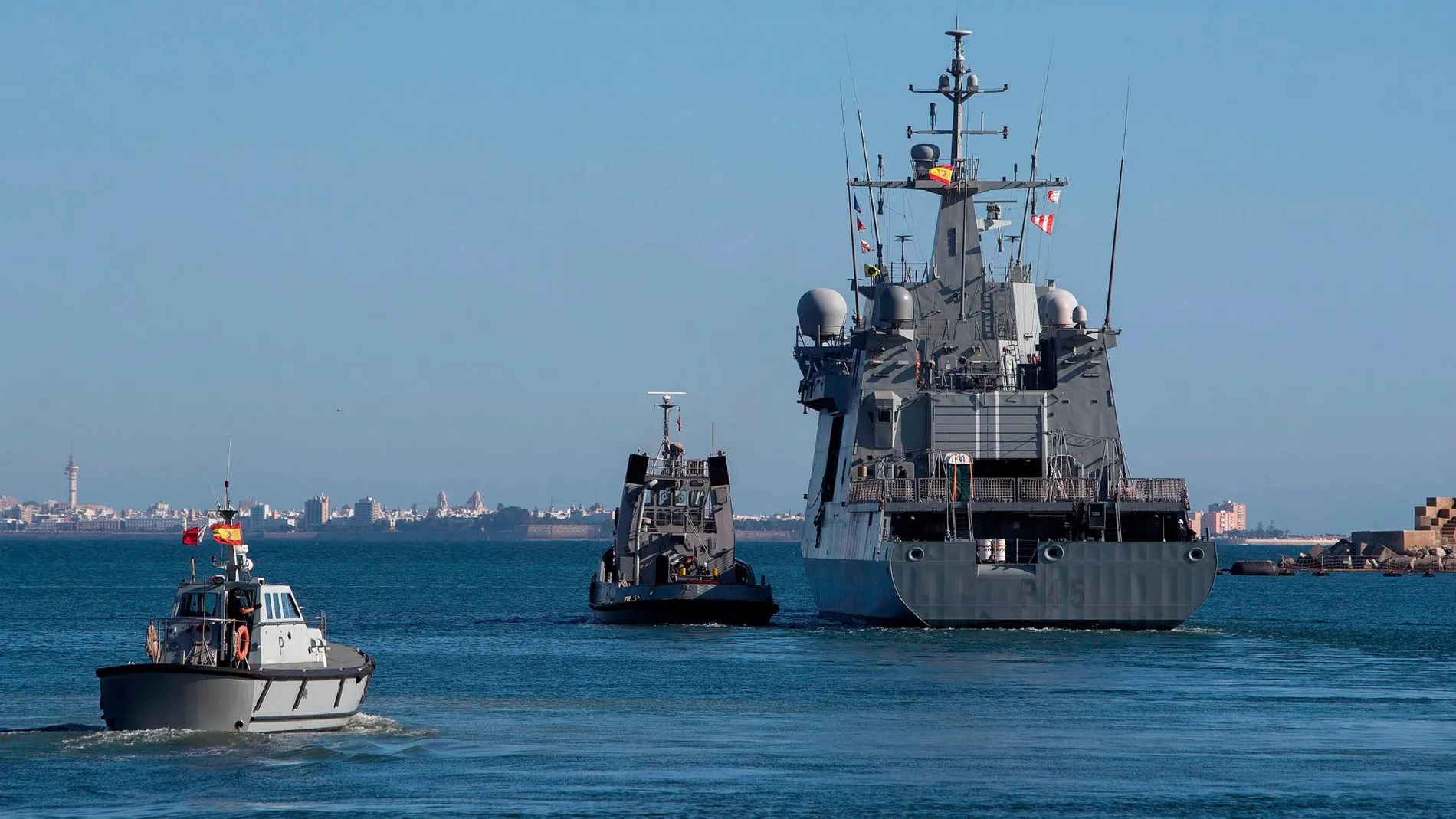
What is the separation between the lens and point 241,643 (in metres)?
28.0

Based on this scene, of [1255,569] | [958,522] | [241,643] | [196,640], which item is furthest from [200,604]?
[1255,569]

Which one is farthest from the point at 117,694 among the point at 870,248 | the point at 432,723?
the point at 870,248

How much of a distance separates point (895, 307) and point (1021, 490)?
24.1 feet

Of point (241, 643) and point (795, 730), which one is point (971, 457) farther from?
point (241, 643)

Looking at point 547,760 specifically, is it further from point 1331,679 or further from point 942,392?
point 942,392

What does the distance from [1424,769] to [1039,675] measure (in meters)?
13.5

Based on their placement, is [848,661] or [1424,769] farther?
[848,661]

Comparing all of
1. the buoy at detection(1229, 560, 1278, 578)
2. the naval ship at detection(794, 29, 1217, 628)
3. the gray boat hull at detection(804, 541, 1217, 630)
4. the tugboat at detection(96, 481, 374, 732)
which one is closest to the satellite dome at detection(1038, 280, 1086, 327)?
the naval ship at detection(794, 29, 1217, 628)

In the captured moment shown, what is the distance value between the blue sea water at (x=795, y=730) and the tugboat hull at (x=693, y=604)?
26.1 inches

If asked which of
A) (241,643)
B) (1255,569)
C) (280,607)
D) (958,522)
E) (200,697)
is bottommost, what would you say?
(200,697)

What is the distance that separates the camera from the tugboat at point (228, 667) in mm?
27625

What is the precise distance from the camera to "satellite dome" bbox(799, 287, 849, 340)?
62.2 metres

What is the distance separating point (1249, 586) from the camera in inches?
4267

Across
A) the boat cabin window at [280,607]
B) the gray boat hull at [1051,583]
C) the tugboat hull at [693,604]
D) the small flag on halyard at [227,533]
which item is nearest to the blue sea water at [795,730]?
the tugboat hull at [693,604]
